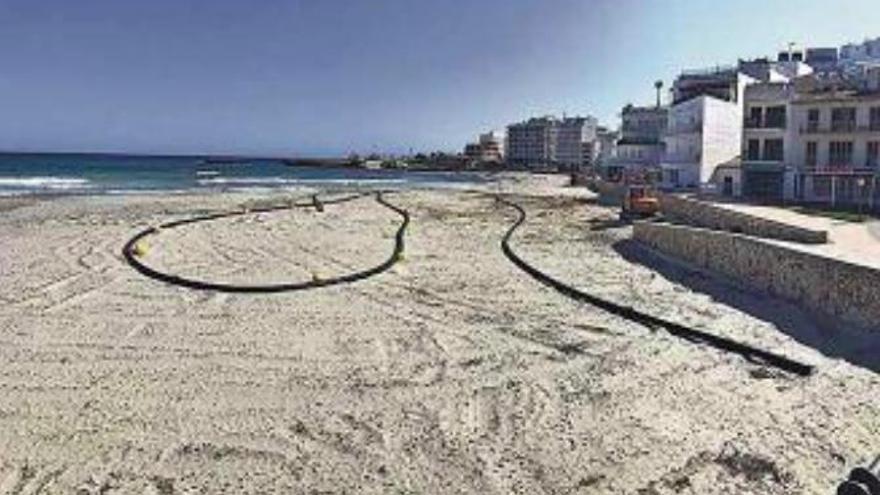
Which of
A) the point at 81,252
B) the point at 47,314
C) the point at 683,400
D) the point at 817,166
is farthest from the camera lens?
the point at 817,166

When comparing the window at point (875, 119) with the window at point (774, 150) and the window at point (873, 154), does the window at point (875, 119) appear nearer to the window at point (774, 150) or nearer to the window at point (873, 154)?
the window at point (873, 154)

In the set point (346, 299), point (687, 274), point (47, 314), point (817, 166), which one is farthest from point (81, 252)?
point (817, 166)

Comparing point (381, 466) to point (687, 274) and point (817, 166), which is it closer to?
point (687, 274)

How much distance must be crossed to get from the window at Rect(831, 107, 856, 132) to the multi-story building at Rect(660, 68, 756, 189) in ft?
48.0

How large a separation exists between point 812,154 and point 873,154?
408 centimetres

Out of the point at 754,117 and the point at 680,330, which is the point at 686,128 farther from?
the point at 680,330

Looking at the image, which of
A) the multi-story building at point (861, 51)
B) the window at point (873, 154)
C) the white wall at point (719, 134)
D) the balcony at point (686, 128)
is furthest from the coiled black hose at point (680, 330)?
the multi-story building at point (861, 51)

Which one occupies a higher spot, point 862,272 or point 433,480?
point 862,272

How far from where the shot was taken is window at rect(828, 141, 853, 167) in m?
49.3

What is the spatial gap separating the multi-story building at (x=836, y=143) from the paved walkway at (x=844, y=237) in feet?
25.9

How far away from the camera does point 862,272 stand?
57.5ft

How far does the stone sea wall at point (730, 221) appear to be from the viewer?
89.4ft

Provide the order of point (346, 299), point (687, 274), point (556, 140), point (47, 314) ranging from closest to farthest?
1. point (47, 314)
2. point (346, 299)
3. point (687, 274)
4. point (556, 140)

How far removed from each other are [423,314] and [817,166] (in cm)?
3998
